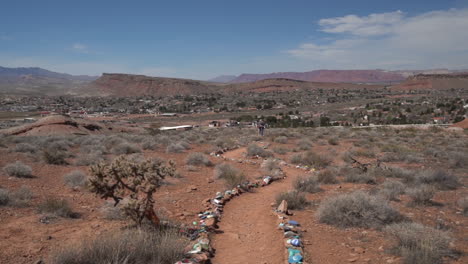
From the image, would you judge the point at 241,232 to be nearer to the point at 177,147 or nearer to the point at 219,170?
the point at 219,170

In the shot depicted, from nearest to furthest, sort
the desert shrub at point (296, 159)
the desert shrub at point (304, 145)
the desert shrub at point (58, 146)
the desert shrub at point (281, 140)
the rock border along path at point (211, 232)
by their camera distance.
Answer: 1. the rock border along path at point (211, 232)
2. the desert shrub at point (58, 146)
3. the desert shrub at point (296, 159)
4. the desert shrub at point (304, 145)
5. the desert shrub at point (281, 140)

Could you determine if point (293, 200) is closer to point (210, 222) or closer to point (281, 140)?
point (210, 222)

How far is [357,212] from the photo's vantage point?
21.0 feet

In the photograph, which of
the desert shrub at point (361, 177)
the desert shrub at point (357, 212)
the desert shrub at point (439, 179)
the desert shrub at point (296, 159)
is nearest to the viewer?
the desert shrub at point (357, 212)

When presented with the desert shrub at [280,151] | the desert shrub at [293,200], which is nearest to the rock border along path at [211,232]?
the desert shrub at [293,200]

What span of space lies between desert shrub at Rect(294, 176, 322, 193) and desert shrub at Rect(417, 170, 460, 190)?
3357mm

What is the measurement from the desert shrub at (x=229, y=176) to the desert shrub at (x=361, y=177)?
3781mm

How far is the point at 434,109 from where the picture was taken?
45.8m

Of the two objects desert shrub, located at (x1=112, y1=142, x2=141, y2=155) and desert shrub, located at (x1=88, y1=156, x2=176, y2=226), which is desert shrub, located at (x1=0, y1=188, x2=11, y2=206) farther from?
desert shrub, located at (x1=112, y1=142, x2=141, y2=155)

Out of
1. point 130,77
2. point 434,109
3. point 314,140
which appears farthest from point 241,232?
point 130,77

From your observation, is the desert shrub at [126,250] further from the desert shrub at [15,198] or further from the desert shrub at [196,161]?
the desert shrub at [196,161]

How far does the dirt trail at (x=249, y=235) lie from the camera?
16.8ft

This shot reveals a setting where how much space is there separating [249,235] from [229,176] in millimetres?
4293

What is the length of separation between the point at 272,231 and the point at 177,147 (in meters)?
11.6
